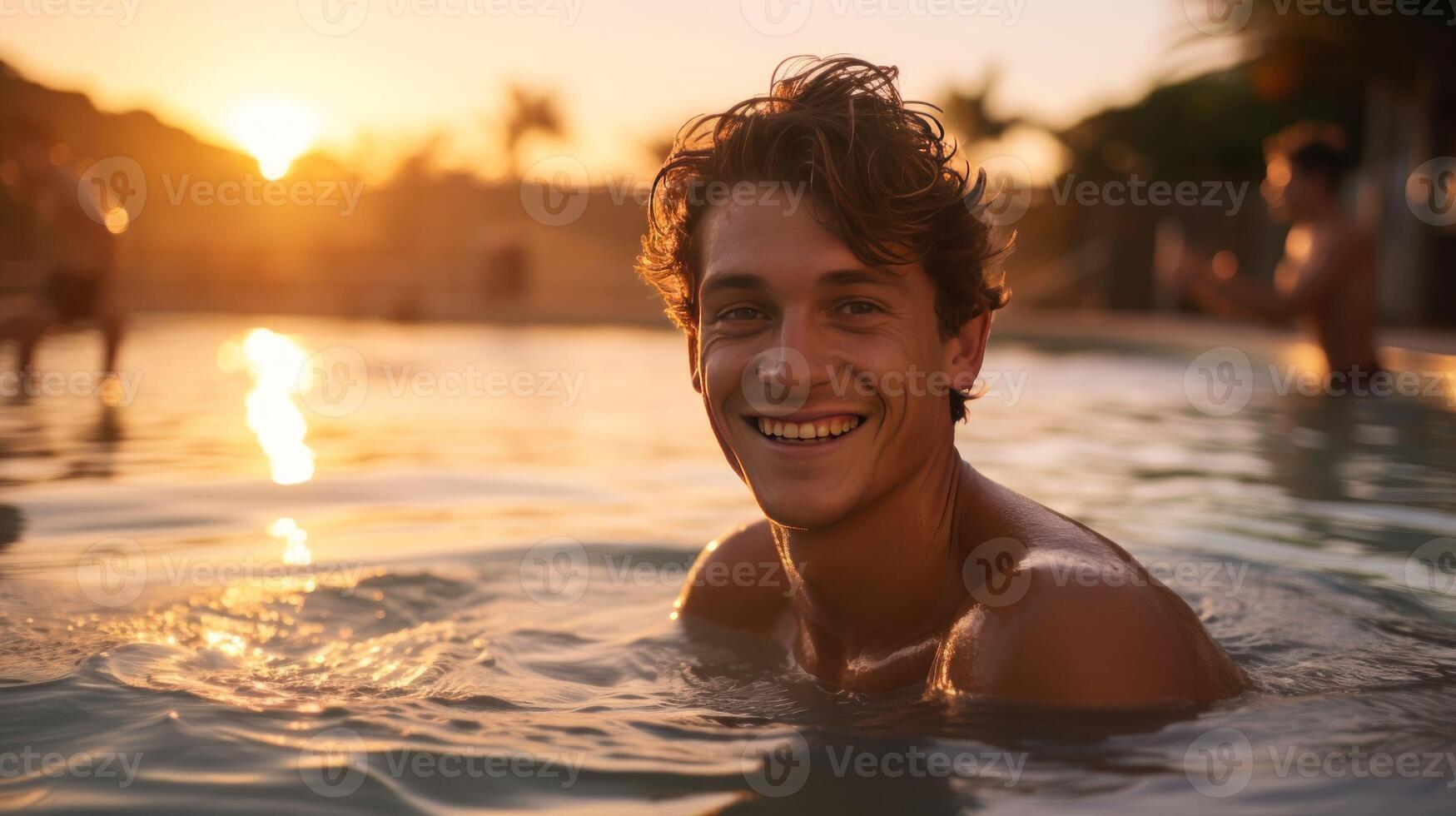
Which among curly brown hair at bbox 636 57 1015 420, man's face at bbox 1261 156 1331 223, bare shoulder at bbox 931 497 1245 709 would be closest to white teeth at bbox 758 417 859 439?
curly brown hair at bbox 636 57 1015 420

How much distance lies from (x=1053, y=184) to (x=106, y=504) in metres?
31.6

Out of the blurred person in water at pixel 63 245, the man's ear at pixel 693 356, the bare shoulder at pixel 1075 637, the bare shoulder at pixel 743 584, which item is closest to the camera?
the bare shoulder at pixel 1075 637

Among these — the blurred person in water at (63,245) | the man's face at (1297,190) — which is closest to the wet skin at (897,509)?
the man's face at (1297,190)

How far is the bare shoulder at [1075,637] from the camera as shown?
2475 mm

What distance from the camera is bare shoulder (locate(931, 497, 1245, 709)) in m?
2.47

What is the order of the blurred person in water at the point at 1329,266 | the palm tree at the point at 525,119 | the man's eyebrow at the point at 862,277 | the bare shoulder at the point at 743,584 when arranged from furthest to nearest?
the palm tree at the point at 525,119
the blurred person in water at the point at 1329,266
the bare shoulder at the point at 743,584
the man's eyebrow at the point at 862,277

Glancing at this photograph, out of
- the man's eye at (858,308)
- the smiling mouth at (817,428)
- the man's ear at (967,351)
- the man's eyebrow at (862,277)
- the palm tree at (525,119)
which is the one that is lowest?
the smiling mouth at (817,428)

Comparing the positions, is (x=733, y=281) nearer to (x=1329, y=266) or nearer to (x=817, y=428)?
(x=817, y=428)

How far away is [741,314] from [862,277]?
280 millimetres

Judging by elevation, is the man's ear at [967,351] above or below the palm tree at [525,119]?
below

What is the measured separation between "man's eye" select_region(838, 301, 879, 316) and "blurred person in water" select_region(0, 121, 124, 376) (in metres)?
9.66

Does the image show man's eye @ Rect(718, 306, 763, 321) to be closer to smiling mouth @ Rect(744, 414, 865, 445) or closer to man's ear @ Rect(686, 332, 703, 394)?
smiling mouth @ Rect(744, 414, 865, 445)

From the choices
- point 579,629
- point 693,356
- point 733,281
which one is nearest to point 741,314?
point 733,281

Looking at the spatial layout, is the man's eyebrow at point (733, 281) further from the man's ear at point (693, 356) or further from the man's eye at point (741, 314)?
the man's ear at point (693, 356)
